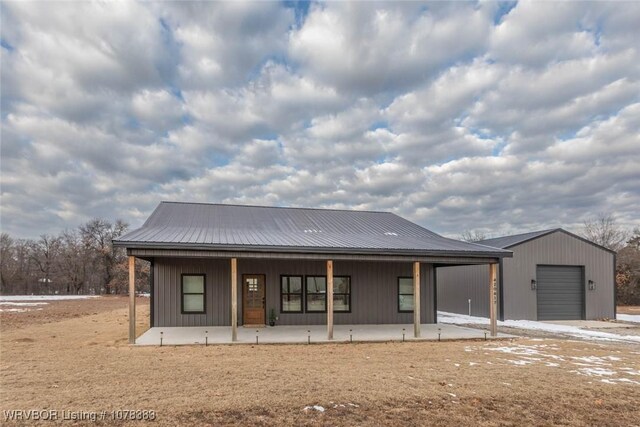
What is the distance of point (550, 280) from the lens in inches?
722

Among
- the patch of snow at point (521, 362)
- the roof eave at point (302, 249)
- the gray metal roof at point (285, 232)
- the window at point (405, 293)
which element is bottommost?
the patch of snow at point (521, 362)

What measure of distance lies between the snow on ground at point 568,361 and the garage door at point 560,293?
7.90 m

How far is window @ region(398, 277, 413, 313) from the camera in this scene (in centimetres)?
1541

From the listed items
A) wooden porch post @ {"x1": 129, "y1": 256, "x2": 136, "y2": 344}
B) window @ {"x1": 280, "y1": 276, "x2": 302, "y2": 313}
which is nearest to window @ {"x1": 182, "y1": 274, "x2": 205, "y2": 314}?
window @ {"x1": 280, "y1": 276, "x2": 302, "y2": 313}

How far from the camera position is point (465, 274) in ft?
65.2

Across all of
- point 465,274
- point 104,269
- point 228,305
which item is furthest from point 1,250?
point 465,274

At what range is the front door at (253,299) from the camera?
14.0m

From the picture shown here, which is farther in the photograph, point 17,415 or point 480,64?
point 480,64

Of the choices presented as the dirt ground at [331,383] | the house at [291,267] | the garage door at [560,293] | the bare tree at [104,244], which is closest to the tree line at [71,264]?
the bare tree at [104,244]

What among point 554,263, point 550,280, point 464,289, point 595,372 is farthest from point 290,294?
point 554,263

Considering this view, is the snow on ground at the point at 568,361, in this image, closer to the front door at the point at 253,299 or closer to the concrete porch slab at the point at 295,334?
the concrete porch slab at the point at 295,334

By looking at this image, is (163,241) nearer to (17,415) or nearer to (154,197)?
(17,415)

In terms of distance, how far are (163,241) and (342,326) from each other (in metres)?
6.77

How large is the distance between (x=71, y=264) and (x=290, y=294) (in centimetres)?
4270
